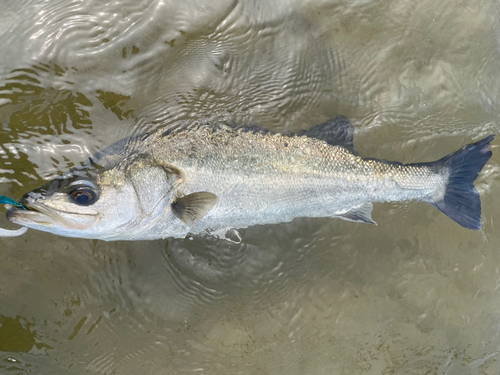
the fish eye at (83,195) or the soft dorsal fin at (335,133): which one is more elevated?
the fish eye at (83,195)

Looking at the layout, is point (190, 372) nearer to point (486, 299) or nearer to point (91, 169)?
point (91, 169)

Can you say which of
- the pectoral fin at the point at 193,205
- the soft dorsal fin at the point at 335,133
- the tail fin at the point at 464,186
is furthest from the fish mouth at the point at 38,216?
the tail fin at the point at 464,186

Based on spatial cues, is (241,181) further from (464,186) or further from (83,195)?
(464,186)

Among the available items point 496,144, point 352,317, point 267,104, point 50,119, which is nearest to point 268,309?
point 352,317

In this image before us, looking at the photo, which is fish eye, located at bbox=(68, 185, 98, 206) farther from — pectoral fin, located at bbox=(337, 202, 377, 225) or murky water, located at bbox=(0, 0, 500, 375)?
Result: pectoral fin, located at bbox=(337, 202, 377, 225)

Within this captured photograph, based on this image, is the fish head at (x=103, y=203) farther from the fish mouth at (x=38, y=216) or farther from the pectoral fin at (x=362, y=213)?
the pectoral fin at (x=362, y=213)

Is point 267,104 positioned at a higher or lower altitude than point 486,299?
higher

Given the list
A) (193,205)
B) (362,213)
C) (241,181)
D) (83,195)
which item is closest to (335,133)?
(362,213)
